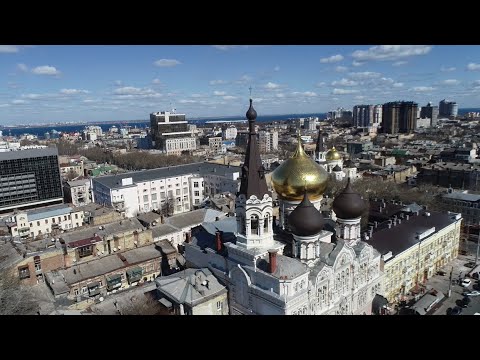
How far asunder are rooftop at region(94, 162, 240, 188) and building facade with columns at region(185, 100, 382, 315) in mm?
25478

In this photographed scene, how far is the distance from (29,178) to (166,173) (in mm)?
16113

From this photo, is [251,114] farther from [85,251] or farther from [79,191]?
[79,191]

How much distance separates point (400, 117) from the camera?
4323 inches

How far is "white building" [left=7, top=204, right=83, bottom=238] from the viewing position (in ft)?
104

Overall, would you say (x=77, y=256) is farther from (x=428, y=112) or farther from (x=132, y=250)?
(x=428, y=112)

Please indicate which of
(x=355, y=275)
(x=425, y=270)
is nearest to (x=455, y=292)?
(x=425, y=270)

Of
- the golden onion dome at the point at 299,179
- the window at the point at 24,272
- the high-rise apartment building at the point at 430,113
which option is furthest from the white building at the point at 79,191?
the high-rise apartment building at the point at 430,113

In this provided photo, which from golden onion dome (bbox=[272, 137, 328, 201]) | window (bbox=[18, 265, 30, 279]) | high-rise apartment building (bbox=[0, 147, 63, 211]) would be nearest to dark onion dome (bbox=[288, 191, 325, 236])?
golden onion dome (bbox=[272, 137, 328, 201])

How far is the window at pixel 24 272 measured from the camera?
68.1 ft

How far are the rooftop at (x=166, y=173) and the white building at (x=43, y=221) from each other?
234 inches

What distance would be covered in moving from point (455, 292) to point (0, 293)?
24675 mm

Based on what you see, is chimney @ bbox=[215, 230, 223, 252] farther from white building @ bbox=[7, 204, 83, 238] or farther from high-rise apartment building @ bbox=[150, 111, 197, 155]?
high-rise apartment building @ bbox=[150, 111, 197, 155]

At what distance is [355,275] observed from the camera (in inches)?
658
